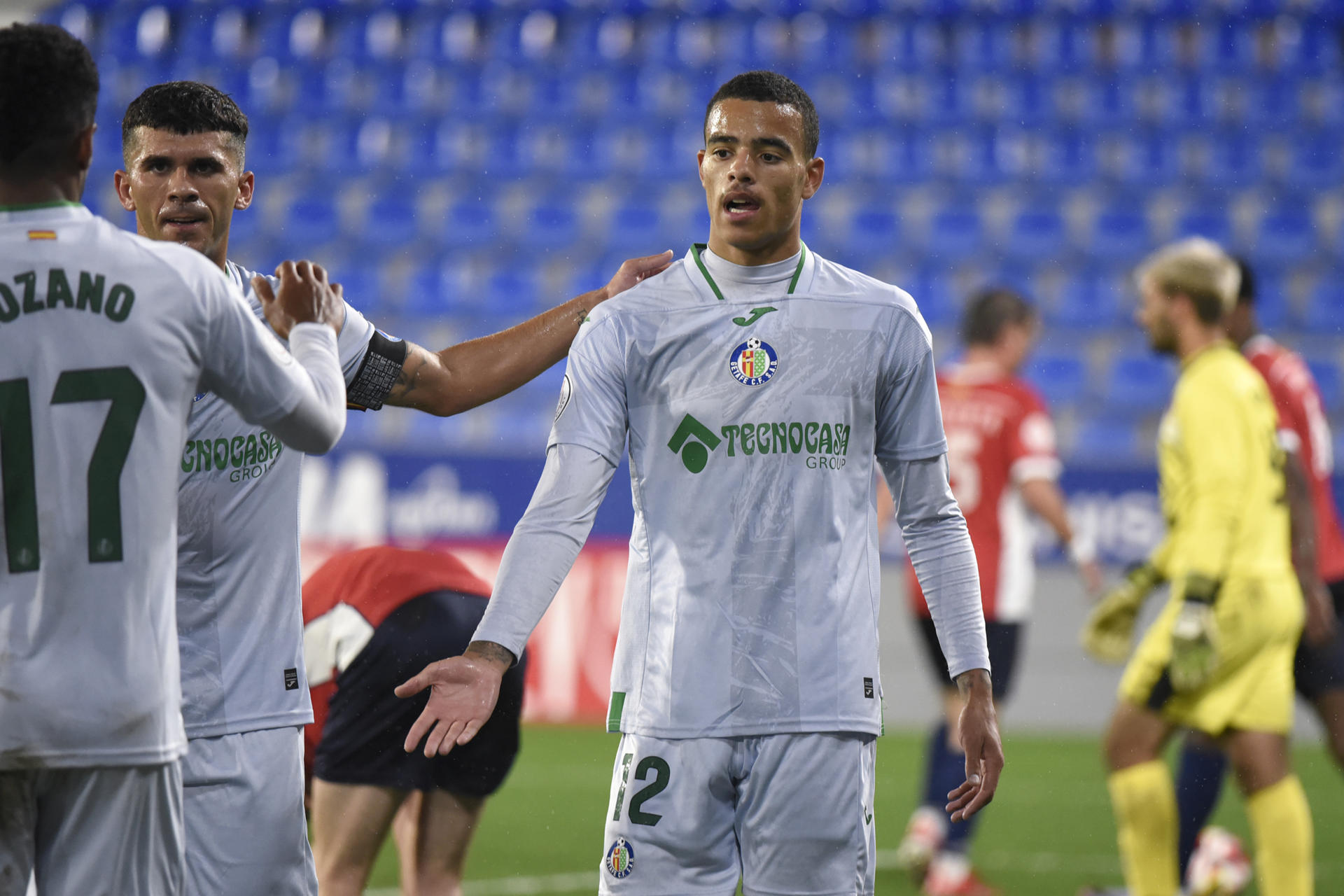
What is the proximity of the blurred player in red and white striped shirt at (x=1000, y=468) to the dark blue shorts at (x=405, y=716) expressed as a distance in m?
2.88

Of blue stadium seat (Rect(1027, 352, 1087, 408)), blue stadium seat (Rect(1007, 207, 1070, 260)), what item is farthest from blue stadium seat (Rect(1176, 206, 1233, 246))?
blue stadium seat (Rect(1027, 352, 1087, 408))

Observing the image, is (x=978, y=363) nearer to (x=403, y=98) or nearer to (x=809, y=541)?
(x=809, y=541)

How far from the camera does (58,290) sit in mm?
2131

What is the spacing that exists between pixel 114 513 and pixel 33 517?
10 cm

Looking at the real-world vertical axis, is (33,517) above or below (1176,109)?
below

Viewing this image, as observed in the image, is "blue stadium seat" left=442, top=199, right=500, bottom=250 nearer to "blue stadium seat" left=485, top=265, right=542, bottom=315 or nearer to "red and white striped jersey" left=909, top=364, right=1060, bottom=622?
"blue stadium seat" left=485, top=265, right=542, bottom=315

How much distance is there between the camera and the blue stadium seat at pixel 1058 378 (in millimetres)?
11750

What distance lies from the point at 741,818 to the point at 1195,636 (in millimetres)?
2262

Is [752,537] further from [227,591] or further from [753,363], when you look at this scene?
[227,591]

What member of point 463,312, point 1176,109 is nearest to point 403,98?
point 463,312

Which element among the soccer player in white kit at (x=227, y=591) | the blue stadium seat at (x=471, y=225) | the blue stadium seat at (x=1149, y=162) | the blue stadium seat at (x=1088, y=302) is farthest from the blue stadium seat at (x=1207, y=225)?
the soccer player in white kit at (x=227, y=591)

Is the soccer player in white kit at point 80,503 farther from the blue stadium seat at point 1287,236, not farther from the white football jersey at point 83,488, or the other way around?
the blue stadium seat at point 1287,236

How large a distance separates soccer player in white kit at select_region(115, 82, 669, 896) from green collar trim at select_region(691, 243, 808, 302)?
0.71m

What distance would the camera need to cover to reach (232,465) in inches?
114
